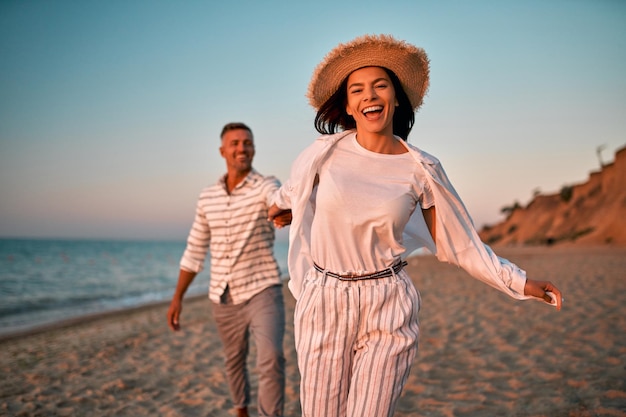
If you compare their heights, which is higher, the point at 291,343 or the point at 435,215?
the point at 435,215

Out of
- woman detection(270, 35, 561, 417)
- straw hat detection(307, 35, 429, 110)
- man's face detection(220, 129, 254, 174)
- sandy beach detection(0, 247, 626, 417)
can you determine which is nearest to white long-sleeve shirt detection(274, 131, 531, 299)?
woman detection(270, 35, 561, 417)

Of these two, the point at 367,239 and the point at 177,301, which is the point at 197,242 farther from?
the point at 367,239

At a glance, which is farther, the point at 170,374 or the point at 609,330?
the point at 609,330

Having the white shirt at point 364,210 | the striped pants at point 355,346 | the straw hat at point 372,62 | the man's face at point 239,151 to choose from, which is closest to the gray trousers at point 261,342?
the man's face at point 239,151

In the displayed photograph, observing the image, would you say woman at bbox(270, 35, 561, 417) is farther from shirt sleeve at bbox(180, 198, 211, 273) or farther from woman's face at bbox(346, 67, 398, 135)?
shirt sleeve at bbox(180, 198, 211, 273)

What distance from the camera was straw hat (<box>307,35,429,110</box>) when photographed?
8.14ft

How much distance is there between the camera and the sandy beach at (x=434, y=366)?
4.72m

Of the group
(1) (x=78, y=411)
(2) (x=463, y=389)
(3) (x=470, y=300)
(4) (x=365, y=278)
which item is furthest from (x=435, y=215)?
(3) (x=470, y=300)

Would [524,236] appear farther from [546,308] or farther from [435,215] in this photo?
[435,215]

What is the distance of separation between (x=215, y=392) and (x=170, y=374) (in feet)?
3.53

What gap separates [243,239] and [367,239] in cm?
205

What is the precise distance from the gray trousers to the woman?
147 cm

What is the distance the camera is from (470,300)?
10328 mm

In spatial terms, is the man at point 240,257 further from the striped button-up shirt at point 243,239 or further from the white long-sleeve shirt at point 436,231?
the white long-sleeve shirt at point 436,231
